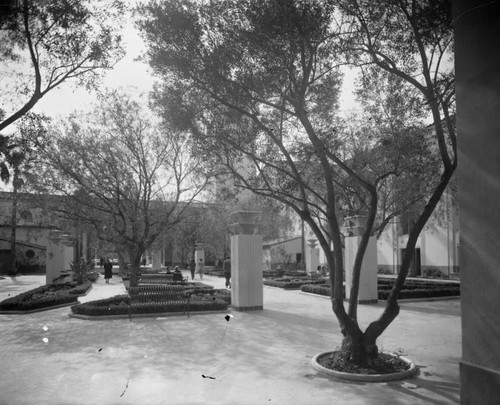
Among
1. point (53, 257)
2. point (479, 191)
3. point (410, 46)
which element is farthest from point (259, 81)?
point (53, 257)

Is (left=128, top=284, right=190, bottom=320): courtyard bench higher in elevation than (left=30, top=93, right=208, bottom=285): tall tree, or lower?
lower

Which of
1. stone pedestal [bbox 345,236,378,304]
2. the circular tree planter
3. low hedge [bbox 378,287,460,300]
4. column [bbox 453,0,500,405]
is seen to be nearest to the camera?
column [bbox 453,0,500,405]

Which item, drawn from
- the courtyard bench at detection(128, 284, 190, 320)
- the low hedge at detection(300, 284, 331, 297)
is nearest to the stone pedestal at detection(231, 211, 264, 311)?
the courtyard bench at detection(128, 284, 190, 320)

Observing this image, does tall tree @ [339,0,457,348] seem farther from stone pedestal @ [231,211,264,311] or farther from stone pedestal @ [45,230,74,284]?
stone pedestal @ [45,230,74,284]

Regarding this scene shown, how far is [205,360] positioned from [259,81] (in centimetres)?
503

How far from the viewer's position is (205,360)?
8625 mm

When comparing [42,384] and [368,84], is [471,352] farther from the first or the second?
[368,84]

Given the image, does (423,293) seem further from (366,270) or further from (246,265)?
(246,265)

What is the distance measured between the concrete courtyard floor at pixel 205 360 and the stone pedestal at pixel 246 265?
57.4 inches

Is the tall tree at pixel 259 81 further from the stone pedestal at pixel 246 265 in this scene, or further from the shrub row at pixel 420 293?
the shrub row at pixel 420 293

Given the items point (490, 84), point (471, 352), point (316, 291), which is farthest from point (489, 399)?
point (316, 291)

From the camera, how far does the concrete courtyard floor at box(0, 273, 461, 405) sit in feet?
21.7

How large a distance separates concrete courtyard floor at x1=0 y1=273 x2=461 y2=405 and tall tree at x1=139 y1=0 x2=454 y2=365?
1316mm

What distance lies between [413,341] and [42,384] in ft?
24.2
